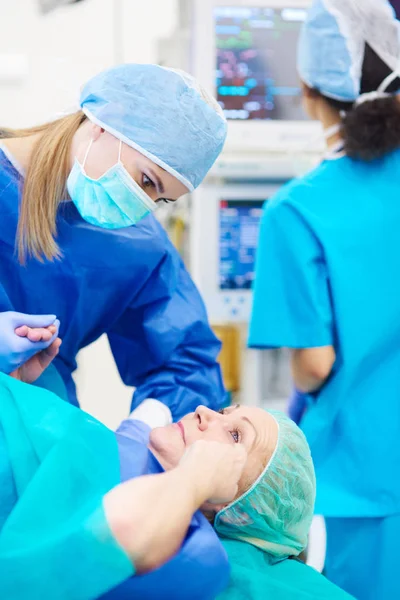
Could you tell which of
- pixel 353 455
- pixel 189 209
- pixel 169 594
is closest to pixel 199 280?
pixel 189 209

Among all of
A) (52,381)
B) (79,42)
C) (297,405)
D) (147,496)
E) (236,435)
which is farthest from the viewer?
(79,42)

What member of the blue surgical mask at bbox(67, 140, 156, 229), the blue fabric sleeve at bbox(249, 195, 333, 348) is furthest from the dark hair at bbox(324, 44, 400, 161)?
the blue surgical mask at bbox(67, 140, 156, 229)

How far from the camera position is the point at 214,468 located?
3.27 ft

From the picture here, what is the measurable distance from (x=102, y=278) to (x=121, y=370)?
1.00 feet

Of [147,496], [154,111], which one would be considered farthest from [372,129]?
[147,496]

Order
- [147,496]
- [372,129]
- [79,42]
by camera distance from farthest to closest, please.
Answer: [79,42], [372,129], [147,496]

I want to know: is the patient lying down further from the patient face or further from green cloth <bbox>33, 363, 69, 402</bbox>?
green cloth <bbox>33, 363, 69, 402</bbox>

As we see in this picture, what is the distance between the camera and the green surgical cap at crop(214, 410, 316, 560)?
1.28 metres

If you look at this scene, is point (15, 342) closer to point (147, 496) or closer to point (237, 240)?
point (147, 496)

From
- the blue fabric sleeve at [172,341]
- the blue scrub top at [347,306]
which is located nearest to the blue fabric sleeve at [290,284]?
the blue scrub top at [347,306]

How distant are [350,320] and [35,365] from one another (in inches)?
27.7

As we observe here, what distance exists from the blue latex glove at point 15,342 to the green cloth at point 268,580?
502mm

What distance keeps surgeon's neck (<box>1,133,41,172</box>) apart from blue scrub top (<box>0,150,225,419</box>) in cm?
2

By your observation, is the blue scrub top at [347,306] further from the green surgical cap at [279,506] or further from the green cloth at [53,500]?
the green cloth at [53,500]
